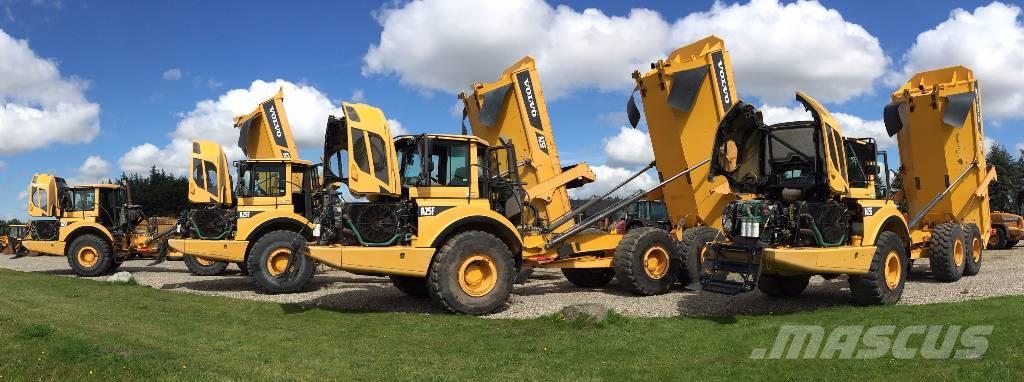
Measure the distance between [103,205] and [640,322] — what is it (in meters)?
15.5

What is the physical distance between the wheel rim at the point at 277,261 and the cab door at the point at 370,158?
4126 millimetres

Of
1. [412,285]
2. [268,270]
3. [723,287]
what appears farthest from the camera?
[268,270]

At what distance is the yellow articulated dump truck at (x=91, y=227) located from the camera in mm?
16891

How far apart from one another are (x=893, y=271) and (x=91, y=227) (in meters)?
17.0

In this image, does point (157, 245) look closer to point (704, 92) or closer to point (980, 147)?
point (704, 92)

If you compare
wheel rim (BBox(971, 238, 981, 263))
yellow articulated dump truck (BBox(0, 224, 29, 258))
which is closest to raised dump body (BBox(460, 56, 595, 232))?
wheel rim (BBox(971, 238, 981, 263))

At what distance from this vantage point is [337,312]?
9766 millimetres

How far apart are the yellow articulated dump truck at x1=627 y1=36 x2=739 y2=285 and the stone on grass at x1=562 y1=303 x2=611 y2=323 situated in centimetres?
371

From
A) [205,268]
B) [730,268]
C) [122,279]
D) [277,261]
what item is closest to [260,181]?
[277,261]

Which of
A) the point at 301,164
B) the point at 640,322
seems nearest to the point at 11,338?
the point at 640,322

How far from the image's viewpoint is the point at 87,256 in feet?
55.8

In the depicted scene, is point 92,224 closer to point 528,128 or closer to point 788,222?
point 528,128

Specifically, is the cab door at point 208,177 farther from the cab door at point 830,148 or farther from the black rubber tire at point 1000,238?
the black rubber tire at point 1000,238

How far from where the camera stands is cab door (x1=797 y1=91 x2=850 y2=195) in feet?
29.0
